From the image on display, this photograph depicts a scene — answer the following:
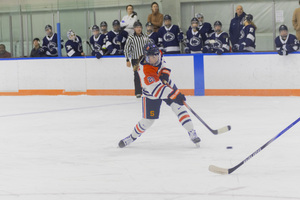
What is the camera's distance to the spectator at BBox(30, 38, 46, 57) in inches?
424

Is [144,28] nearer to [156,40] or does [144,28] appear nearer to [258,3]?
[156,40]

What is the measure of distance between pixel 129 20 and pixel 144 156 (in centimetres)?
553

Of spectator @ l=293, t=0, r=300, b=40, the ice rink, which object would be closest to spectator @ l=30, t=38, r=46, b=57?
the ice rink

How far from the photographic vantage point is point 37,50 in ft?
35.4

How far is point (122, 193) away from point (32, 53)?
7.81m

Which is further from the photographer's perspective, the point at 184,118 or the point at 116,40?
the point at 116,40

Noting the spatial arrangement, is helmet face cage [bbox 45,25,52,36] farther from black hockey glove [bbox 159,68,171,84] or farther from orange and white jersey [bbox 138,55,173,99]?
black hockey glove [bbox 159,68,171,84]

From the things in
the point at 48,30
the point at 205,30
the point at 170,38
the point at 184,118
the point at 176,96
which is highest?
the point at 48,30

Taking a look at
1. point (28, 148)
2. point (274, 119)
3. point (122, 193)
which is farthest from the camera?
point (274, 119)

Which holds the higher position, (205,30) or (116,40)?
(205,30)

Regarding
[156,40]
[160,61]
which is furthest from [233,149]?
[156,40]

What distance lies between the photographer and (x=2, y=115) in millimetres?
7707

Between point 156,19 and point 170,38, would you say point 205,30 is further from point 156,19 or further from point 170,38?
point 156,19

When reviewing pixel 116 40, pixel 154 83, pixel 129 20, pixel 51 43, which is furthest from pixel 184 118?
pixel 51 43
